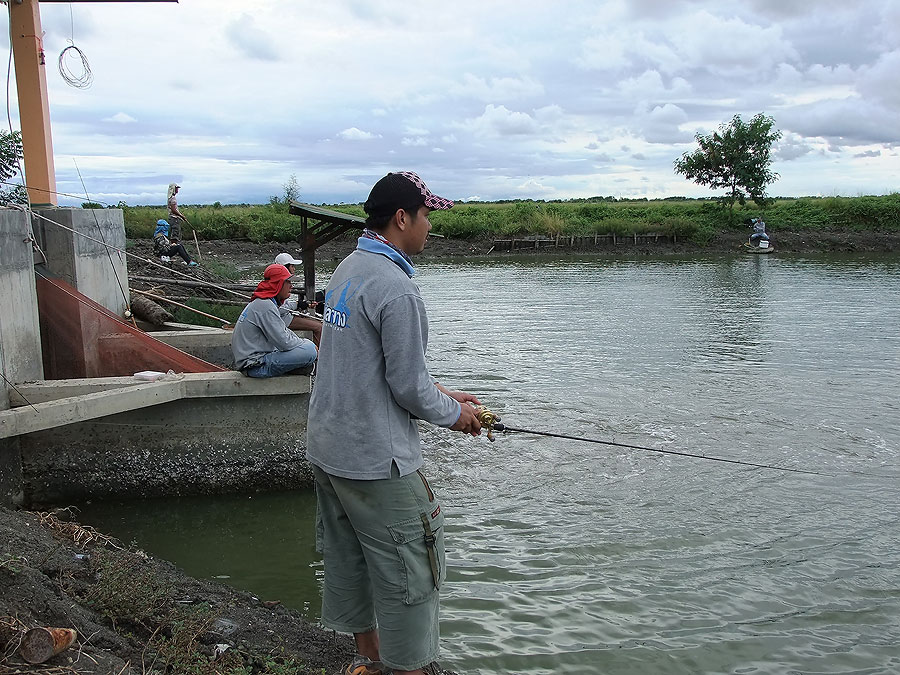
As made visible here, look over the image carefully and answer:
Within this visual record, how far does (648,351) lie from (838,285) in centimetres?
1473

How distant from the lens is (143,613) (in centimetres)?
387

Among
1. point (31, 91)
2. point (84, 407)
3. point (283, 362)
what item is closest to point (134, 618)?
point (84, 407)

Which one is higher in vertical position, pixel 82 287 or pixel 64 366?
pixel 82 287

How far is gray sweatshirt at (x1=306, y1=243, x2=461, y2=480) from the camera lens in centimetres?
306

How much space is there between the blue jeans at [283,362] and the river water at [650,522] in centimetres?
113

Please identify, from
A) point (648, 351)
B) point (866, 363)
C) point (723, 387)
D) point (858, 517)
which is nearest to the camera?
point (858, 517)

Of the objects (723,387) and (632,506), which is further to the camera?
(723,387)

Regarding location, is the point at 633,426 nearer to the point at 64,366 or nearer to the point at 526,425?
the point at 526,425

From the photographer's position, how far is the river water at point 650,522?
4.80 meters

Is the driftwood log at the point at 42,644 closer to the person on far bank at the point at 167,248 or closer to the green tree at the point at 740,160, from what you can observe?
the person on far bank at the point at 167,248

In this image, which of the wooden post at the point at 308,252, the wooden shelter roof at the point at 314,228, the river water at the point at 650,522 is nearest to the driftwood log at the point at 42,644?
the river water at the point at 650,522

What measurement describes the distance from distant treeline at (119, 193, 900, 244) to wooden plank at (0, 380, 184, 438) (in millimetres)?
38050

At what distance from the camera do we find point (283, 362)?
22.9ft

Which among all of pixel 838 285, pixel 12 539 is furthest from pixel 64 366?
pixel 838 285
